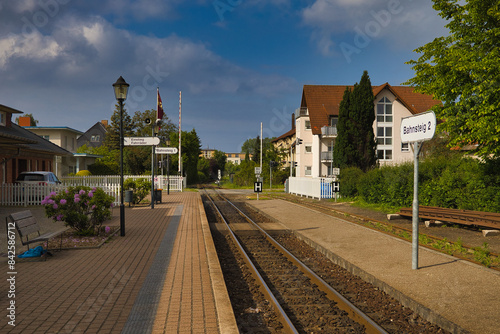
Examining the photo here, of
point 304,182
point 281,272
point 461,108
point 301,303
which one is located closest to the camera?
point 301,303

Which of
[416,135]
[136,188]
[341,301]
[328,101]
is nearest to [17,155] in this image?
[136,188]

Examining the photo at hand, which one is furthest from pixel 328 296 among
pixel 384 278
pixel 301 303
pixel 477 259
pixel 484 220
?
pixel 484 220

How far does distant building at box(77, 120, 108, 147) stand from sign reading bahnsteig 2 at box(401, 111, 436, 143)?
78526mm

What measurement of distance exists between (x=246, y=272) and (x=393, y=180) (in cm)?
1319

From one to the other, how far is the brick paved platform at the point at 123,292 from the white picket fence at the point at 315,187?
19445 mm

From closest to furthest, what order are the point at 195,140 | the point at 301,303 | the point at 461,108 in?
the point at 301,303 → the point at 461,108 → the point at 195,140

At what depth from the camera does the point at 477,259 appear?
26.9 ft

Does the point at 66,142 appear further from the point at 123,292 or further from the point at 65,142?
the point at 123,292

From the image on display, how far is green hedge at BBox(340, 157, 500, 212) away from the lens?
1302 centimetres

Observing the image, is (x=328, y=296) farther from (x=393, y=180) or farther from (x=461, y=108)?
(x=393, y=180)

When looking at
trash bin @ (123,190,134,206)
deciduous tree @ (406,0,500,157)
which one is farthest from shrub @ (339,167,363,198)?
trash bin @ (123,190,134,206)

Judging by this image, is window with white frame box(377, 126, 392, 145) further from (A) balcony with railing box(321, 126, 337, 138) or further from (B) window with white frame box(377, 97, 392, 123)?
(A) balcony with railing box(321, 126, 337, 138)

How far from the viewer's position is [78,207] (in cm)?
1016

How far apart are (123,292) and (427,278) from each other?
501 centimetres
